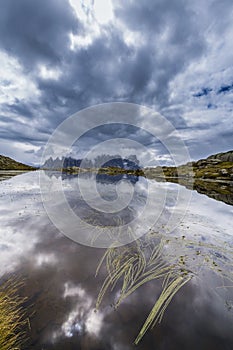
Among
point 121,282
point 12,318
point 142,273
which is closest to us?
point 12,318

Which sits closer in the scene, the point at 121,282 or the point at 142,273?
the point at 121,282

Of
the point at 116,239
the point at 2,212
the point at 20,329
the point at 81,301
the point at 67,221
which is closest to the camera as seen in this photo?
the point at 20,329

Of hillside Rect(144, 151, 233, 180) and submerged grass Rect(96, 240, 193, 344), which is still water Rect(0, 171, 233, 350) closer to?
submerged grass Rect(96, 240, 193, 344)

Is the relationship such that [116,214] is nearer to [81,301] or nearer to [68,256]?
[68,256]

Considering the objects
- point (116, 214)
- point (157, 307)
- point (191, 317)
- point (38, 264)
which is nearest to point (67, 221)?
point (116, 214)

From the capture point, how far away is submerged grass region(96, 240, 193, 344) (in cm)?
640

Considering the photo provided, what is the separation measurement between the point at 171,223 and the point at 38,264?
12453 mm

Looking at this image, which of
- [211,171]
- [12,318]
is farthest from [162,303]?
[211,171]

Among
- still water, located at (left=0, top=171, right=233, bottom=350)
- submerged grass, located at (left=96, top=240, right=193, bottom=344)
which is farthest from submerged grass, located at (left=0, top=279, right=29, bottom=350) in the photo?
submerged grass, located at (left=96, top=240, right=193, bottom=344)

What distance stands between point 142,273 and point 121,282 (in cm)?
132

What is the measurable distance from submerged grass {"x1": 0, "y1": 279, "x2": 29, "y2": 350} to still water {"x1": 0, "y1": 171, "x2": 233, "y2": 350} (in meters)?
0.25

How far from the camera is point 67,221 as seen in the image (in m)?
15.8

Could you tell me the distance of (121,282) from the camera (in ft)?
24.9

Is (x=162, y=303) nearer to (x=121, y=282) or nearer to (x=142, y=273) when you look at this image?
(x=142, y=273)
